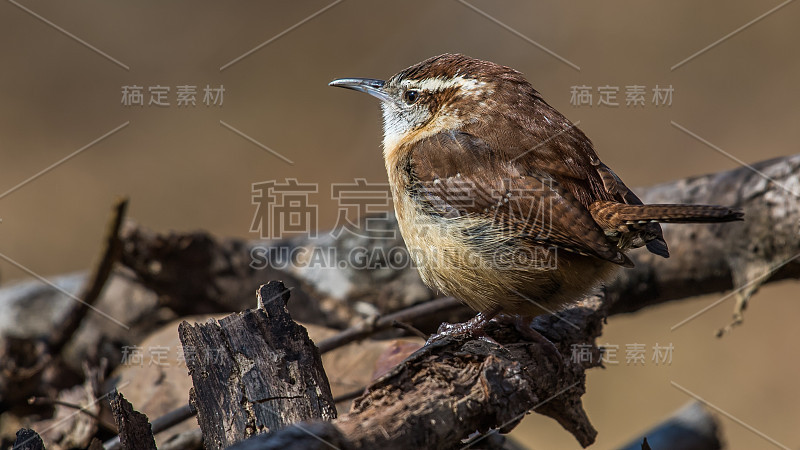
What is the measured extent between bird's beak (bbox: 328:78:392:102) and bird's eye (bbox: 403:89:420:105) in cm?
13

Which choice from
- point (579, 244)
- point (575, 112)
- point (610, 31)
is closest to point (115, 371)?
point (579, 244)

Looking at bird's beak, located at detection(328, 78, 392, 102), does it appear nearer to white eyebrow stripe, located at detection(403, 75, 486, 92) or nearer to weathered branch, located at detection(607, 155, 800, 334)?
white eyebrow stripe, located at detection(403, 75, 486, 92)

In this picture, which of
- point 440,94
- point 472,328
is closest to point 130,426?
point 472,328

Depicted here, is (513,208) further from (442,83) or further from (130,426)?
(130,426)

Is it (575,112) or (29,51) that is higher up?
(29,51)

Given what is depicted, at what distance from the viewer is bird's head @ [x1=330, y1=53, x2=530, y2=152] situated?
366 centimetres

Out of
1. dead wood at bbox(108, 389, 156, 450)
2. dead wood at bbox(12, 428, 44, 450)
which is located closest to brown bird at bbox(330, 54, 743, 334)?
dead wood at bbox(108, 389, 156, 450)

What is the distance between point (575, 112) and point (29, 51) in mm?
7027

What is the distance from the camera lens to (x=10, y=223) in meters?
8.21

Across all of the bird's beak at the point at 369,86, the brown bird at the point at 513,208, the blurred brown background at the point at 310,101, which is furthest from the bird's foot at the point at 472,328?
the blurred brown background at the point at 310,101

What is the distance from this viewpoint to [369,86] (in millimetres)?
4309

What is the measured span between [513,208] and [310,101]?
655 centimetres

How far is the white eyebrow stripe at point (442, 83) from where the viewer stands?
3740mm

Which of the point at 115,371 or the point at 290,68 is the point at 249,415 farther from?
the point at 290,68
